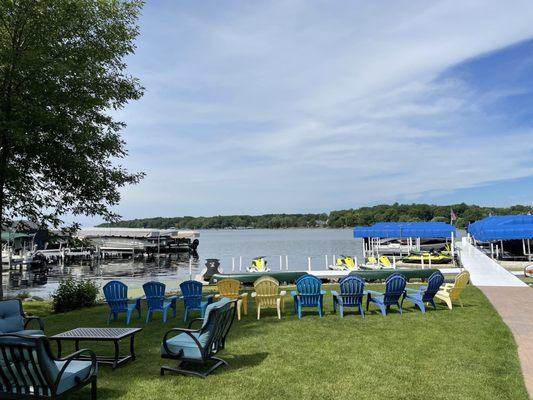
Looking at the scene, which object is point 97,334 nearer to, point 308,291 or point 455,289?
point 308,291

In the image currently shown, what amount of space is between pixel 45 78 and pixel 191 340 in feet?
24.9

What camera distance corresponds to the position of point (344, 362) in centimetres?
606

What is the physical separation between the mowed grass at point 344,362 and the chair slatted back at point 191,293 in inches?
23.0

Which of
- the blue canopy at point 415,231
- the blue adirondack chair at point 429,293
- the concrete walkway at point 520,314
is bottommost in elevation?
the concrete walkway at point 520,314

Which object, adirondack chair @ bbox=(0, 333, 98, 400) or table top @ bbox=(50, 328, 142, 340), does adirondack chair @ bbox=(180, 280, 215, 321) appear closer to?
table top @ bbox=(50, 328, 142, 340)

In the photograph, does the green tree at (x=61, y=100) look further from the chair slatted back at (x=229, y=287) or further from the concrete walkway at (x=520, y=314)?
the concrete walkway at (x=520, y=314)

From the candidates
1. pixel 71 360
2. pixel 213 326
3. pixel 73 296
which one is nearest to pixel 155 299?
pixel 73 296

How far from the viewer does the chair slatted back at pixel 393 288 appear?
9.70 metres

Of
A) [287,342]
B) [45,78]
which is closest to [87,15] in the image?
[45,78]

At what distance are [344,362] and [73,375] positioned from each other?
11.3 feet

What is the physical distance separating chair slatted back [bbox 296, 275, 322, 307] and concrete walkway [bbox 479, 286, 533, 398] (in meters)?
3.74

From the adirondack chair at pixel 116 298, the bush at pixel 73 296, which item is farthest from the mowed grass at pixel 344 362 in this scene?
the bush at pixel 73 296

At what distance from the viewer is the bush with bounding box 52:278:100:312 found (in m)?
12.2

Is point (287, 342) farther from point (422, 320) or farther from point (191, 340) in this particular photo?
point (422, 320)
